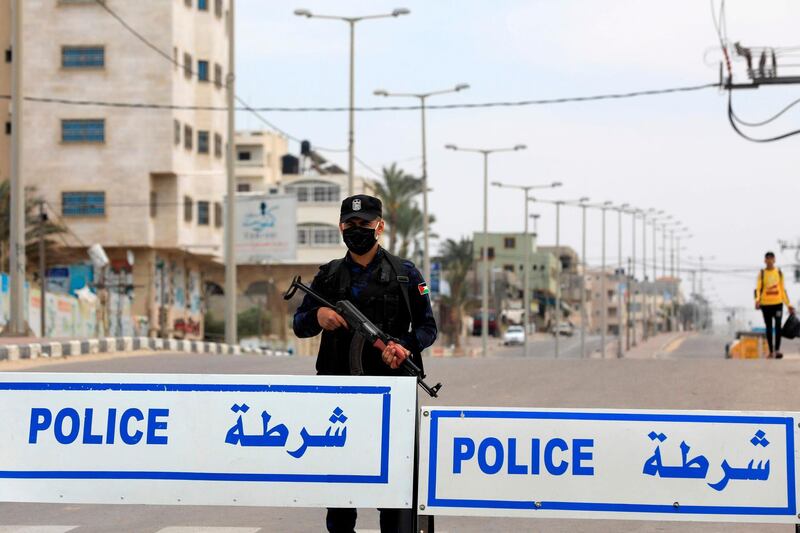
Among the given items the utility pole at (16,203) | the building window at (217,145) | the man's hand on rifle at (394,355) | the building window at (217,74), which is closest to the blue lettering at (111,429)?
the man's hand on rifle at (394,355)

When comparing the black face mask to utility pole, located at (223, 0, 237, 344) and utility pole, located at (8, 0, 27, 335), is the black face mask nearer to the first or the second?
utility pole, located at (8, 0, 27, 335)

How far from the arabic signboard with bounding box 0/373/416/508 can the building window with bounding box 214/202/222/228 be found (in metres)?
57.2

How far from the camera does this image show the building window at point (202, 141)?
61000mm

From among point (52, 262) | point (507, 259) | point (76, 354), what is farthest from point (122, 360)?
point (507, 259)

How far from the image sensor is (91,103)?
55.7 metres

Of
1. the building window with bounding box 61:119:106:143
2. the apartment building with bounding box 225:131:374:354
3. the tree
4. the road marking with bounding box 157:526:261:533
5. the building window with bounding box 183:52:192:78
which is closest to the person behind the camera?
the road marking with bounding box 157:526:261:533

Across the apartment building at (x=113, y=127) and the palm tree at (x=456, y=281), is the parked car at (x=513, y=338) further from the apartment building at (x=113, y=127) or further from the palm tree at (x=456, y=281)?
the apartment building at (x=113, y=127)

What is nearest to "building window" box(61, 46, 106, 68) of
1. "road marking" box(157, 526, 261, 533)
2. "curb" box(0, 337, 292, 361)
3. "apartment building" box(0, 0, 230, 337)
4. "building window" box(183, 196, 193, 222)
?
"apartment building" box(0, 0, 230, 337)

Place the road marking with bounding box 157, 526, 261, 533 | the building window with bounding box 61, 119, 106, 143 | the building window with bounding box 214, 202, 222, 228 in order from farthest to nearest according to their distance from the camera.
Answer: the building window with bounding box 214, 202, 222, 228 < the building window with bounding box 61, 119, 106, 143 < the road marking with bounding box 157, 526, 261, 533

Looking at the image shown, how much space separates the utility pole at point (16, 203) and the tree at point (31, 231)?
2200 centimetres

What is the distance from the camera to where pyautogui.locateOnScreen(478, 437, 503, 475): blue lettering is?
6699 mm

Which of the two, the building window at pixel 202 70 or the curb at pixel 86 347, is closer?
the curb at pixel 86 347

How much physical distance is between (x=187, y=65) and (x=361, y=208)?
2077 inches

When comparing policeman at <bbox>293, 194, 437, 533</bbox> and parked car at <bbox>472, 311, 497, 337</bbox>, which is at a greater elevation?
policeman at <bbox>293, 194, 437, 533</bbox>
